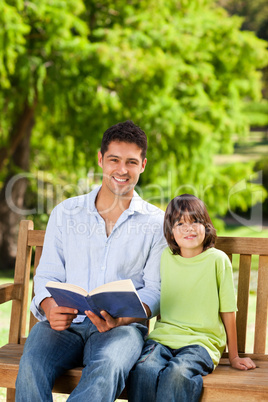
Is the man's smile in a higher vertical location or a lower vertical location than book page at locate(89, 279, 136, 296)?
higher

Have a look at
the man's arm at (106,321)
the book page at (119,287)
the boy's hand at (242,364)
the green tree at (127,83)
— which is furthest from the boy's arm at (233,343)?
the green tree at (127,83)

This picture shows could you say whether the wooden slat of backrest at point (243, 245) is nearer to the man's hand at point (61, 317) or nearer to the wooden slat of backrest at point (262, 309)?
the wooden slat of backrest at point (262, 309)

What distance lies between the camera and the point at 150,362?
95.1 inches

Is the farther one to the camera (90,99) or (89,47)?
(90,99)

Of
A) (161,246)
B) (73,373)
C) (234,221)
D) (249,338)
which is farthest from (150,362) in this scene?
(234,221)

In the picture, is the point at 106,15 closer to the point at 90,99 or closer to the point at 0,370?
the point at 90,99

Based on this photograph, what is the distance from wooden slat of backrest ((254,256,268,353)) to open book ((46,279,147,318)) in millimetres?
803

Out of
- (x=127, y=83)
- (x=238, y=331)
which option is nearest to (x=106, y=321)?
(x=238, y=331)

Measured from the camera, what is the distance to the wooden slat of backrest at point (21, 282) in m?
3.09

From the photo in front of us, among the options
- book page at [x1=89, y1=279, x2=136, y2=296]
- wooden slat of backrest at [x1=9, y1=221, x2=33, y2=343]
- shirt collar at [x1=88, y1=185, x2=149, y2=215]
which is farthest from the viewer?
wooden slat of backrest at [x1=9, y1=221, x2=33, y2=343]

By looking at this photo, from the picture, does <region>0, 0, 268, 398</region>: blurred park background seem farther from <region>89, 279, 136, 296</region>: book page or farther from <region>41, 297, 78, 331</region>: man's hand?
<region>89, 279, 136, 296</region>: book page

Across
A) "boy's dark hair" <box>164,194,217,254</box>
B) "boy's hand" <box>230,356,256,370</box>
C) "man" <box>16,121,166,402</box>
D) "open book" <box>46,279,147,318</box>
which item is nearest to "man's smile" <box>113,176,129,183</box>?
"man" <box>16,121,166,402</box>

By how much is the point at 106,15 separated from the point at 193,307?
24.2 ft

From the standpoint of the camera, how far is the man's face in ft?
9.33
